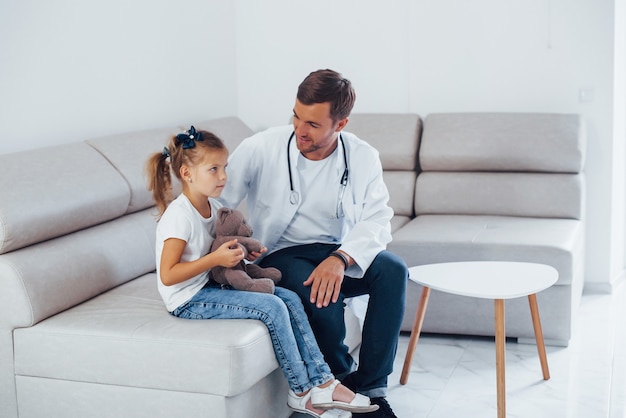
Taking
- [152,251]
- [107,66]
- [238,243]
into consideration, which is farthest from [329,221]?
[107,66]

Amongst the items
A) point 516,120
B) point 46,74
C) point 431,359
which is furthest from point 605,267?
point 46,74

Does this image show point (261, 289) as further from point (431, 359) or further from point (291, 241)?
point (431, 359)

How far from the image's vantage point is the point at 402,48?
4355 mm

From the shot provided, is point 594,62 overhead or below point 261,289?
overhead

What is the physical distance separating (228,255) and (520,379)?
1.26 m

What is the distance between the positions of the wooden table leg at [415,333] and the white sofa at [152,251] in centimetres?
24

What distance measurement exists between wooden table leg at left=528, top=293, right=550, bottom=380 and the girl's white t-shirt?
115 cm

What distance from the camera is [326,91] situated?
269 cm

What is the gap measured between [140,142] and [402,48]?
1618 mm

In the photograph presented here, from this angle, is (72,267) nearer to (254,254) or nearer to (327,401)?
(254,254)

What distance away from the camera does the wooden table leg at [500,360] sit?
2.71 meters

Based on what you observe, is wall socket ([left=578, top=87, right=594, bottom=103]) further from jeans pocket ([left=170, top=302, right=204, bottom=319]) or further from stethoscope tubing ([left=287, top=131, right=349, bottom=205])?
jeans pocket ([left=170, top=302, right=204, bottom=319])

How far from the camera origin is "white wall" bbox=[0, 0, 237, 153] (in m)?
3.01

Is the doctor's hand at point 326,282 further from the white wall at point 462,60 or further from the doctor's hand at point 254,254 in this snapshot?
the white wall at point 462,60
